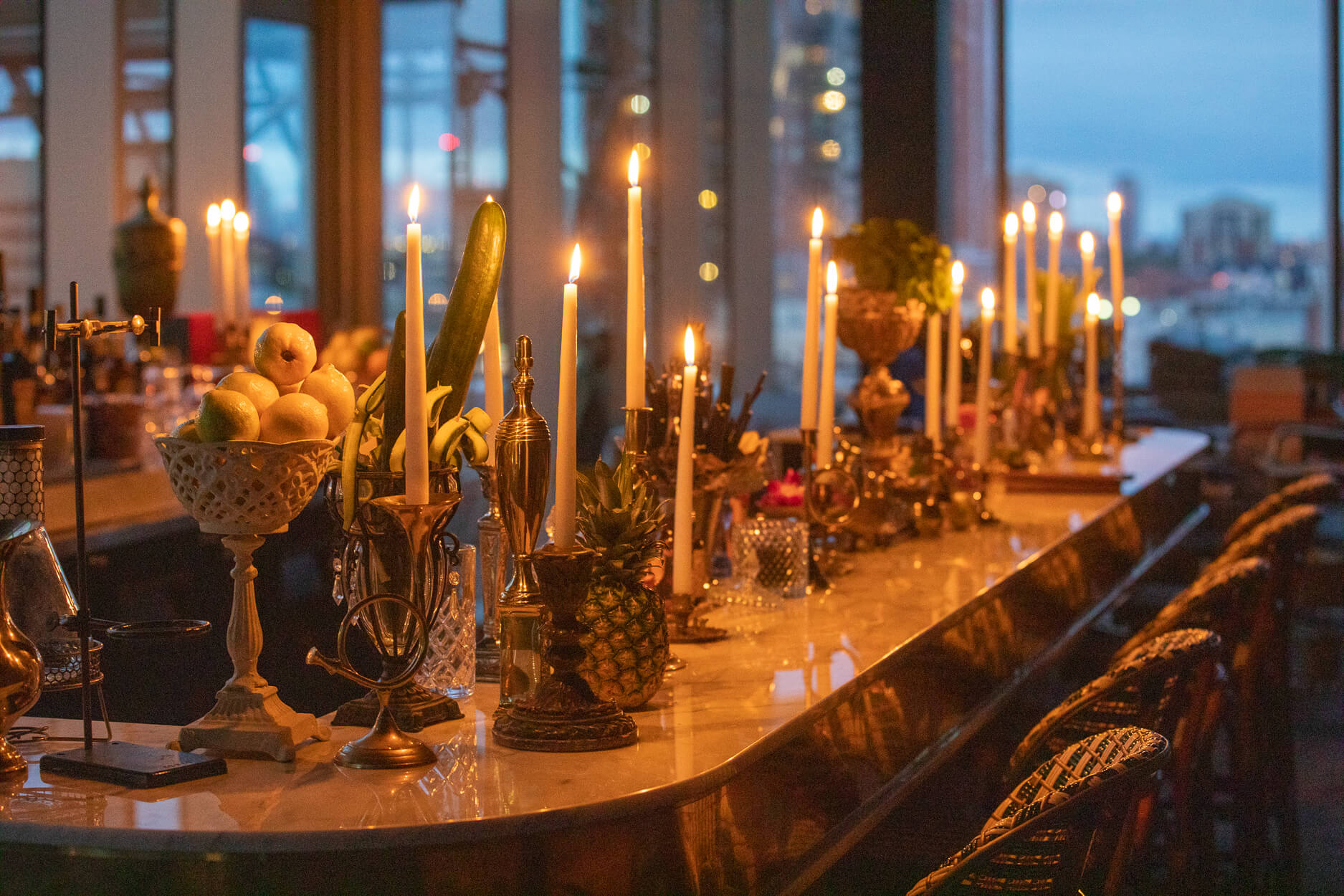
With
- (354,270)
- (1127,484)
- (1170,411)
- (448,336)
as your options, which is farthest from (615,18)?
(448,336)

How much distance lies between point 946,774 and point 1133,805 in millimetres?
998

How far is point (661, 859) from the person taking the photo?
3.49ft

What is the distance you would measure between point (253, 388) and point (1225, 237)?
9362mm

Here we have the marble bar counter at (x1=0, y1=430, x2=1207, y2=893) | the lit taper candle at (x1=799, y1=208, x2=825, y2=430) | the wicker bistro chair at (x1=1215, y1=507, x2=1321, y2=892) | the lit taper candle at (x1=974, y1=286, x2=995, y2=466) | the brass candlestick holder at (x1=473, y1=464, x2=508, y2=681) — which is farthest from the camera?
the lit taper candle at (x1=974, y1=286, x2=995, y2=466)

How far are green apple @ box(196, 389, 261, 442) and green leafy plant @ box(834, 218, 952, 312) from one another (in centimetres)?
155

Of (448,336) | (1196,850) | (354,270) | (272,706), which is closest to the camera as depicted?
(272,706)

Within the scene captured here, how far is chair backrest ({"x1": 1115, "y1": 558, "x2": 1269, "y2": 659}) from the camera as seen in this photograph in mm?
1935

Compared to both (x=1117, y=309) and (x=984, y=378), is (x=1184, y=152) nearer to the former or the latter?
(x=1117, y=309)

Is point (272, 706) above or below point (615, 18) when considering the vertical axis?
below

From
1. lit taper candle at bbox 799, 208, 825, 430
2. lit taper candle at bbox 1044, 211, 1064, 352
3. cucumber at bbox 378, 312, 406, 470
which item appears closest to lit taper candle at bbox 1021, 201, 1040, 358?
lit taper candle at bbox 1044, 211, 1064, 352

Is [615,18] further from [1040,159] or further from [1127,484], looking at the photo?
[1127,484]

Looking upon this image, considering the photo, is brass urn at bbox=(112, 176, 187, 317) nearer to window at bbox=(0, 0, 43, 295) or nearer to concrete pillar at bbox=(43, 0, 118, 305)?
concrete pillar at bbox=(43, 0, 118, 305)

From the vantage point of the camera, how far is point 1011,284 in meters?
3.16

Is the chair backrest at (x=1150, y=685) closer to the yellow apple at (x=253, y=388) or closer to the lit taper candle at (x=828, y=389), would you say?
the lit taper candle at (x=828, y=389)
